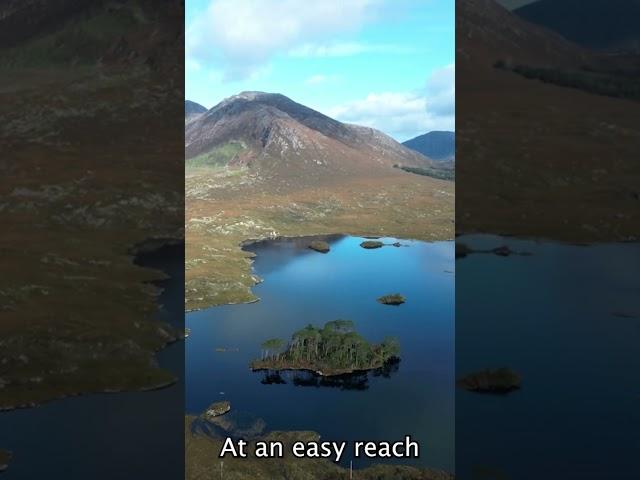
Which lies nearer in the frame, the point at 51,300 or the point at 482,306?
the point at 51,300

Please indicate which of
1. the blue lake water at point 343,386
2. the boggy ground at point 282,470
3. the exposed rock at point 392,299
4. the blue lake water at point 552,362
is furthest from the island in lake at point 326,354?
the exposed rock at point 392,299

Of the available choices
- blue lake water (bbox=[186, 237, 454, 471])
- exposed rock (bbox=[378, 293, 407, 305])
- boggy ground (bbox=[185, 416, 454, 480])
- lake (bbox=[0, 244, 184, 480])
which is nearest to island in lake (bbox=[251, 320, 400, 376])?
blue lake water (bbox=[186, 237, 454, 471])

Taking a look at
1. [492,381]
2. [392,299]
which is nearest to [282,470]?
[492,381]

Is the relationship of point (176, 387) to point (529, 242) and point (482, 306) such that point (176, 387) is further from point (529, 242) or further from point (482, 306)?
point (529, 242)

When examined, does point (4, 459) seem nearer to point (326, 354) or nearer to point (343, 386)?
point (343, 386)

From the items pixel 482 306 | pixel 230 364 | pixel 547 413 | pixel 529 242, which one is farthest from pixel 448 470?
pixel 529 242

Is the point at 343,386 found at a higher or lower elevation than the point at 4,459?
higher
